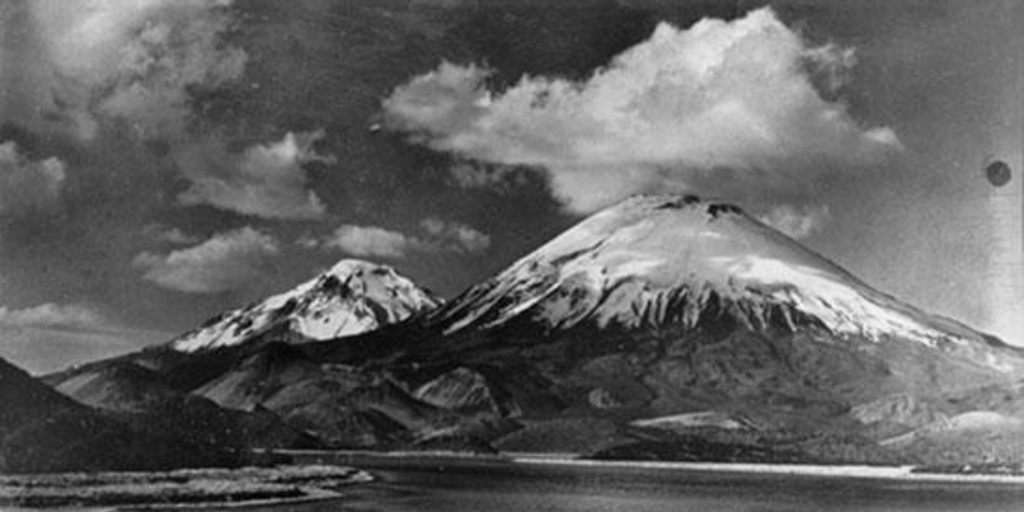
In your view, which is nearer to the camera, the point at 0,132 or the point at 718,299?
the point at 0,132

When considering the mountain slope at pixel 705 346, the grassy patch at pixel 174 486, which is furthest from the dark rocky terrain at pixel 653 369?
the grassy patch at pixel 174 486

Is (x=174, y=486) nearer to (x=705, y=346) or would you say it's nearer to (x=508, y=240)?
(x=508, y=240)

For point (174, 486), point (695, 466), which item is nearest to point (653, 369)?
point (695, 466)

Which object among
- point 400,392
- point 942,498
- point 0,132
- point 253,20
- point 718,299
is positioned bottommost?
point 942,498

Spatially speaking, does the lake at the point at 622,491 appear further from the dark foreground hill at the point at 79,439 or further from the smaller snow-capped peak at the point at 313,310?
the smaller snow-capped peak at the point at 313,310

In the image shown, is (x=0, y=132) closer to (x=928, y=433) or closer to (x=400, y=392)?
(x=400, y=392)

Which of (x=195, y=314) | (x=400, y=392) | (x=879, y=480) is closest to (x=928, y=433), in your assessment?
(x=879, y=480)
